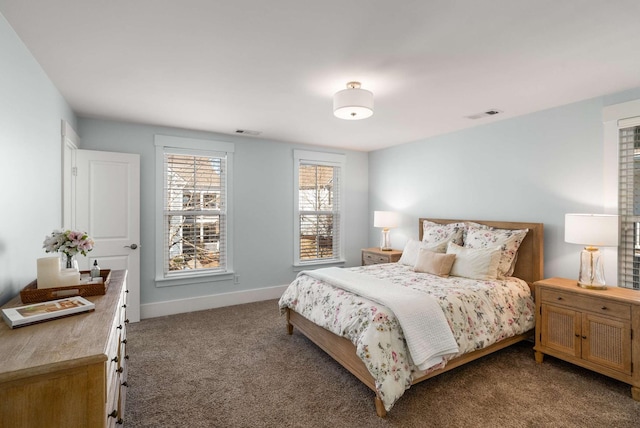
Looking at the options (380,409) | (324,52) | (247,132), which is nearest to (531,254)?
(380,409)

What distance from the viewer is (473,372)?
2.73 metres

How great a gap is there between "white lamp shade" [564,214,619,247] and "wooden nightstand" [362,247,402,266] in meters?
2.27

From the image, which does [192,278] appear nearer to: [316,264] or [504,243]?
[316,264]

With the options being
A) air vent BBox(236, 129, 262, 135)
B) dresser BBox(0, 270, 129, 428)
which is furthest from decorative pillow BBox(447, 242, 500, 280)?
dresser BBox(0, 270, 129, 428)

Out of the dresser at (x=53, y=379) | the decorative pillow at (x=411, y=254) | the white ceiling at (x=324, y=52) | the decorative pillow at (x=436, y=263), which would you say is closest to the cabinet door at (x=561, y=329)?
the decorative pillow at (x=436, y=263)

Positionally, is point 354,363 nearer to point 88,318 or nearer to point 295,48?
point 88,318

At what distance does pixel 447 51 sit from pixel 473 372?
2.52 metres

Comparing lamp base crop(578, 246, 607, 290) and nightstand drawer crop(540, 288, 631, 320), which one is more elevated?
lamp base crop(578, 246, 607, 290)

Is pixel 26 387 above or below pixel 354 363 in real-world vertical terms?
above

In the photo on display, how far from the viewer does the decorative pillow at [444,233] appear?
3862mm

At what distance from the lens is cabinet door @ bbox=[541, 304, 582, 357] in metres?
2.68

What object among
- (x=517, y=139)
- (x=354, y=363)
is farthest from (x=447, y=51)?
(x=354, y=363)

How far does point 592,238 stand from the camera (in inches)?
104

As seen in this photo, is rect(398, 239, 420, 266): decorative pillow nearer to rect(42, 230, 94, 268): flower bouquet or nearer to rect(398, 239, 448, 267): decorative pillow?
rect(398, 239, 448, 267): decorative pillow
